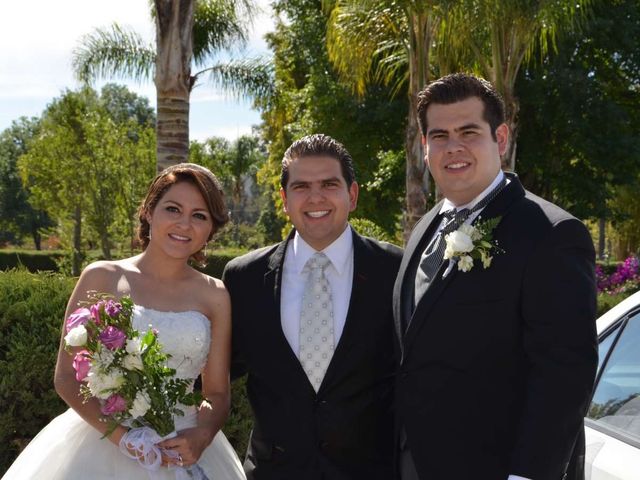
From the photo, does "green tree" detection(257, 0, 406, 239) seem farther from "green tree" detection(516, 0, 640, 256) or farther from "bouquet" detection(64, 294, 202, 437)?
"bouquet" detection(64, 294, 202, 437)

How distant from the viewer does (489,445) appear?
2.82 meters

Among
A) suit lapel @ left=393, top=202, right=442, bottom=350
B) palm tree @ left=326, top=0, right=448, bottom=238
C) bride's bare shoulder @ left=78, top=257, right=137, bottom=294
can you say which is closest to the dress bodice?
bride's bare shoulder @ left=78, top=257, right=137, bottom=294

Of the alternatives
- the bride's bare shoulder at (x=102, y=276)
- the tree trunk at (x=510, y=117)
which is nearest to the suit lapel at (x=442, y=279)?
the bride's bare shoulder at (x=102, y=276)

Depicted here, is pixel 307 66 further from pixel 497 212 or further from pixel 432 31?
pixel 497 212

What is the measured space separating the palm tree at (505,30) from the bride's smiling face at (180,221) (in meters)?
7.92

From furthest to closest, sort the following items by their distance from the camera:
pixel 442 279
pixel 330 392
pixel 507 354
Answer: pixel 330 392 < pixel 442 279 < pixel 507 354

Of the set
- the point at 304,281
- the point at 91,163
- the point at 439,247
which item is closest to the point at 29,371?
the point at 304,281

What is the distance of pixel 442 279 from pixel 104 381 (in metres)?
1.31

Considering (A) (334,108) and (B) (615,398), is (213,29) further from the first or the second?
(B) (615,398)

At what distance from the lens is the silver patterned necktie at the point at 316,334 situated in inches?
132

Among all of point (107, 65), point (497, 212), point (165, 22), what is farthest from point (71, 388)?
point (107, 65)

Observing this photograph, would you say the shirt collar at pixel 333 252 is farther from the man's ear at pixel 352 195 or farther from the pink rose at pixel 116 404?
the pink rose at pixel 116 404

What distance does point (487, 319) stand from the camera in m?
2.77

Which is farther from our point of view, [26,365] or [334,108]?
[334,108]
